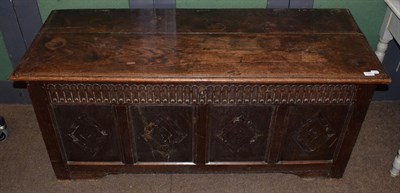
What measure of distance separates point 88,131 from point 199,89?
0.62m

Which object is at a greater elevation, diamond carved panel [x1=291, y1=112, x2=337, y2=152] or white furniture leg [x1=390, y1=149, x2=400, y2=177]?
diamond carved panel [x1=291, y1=112, x2=337, y2=152]

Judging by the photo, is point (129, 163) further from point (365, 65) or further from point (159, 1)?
point (365, 65)

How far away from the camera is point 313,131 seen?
2.18 metres

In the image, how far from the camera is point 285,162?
2334mm

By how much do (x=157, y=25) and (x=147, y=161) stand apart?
0.72 meters

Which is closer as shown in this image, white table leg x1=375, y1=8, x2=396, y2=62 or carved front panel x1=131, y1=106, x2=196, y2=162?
carved front panel x1=131, y1=106, x2=196, y2=162

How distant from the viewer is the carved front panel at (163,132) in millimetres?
2072

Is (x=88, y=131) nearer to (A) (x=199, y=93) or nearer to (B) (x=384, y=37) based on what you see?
(A) (x=199, y=93)

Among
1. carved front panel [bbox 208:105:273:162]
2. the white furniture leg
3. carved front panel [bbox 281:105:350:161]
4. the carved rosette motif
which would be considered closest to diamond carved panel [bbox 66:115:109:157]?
the carved rosette motif

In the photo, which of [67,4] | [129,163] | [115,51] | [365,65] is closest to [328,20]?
[365,65]

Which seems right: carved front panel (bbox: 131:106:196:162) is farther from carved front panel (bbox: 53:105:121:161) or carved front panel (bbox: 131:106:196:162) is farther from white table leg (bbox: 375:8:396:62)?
white table leg (bbox: 375:8:396:62)

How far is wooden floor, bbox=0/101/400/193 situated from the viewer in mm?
2422

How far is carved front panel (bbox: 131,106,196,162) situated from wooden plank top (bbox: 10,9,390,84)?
0.76ft

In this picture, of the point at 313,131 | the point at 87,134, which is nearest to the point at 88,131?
the point at 87,134
